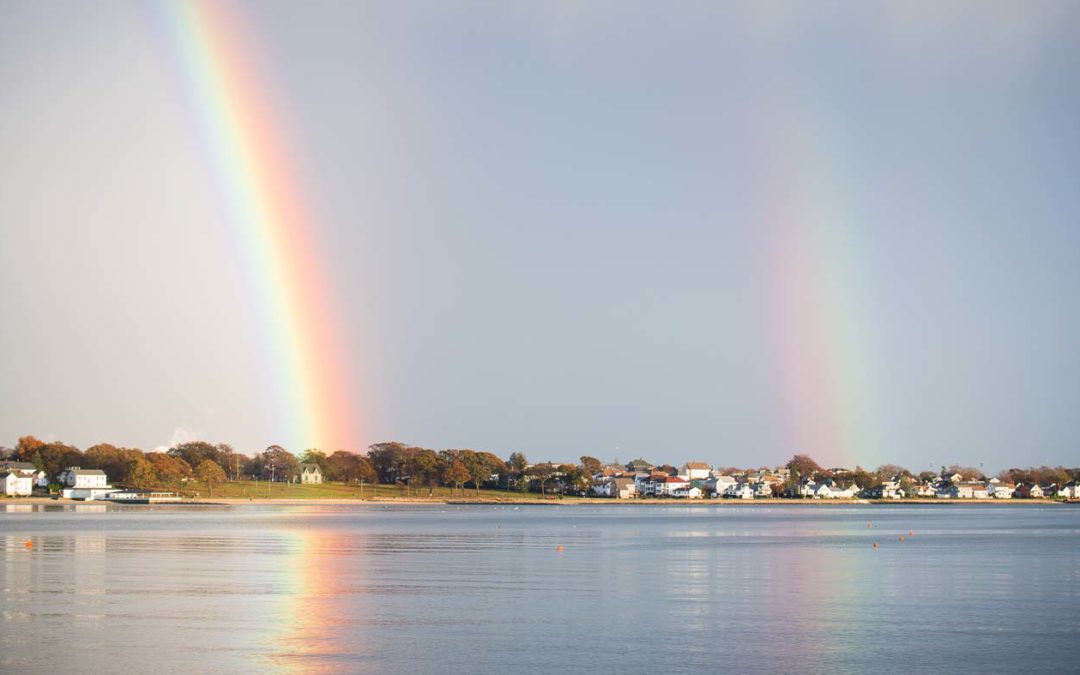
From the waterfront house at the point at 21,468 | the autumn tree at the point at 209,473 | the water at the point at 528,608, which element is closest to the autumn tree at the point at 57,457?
the waterfront house at the point at 21,468

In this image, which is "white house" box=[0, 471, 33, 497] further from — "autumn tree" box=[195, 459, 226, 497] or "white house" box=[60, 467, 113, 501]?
"autumn tree" box=[195, 459, 226, 497]

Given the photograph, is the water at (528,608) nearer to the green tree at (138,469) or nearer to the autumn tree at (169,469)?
the green tree at (138,469)

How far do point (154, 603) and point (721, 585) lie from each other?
21.2 metres

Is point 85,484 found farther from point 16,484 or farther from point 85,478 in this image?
point 16,484

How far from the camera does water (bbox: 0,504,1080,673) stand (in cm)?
2627

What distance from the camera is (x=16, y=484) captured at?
191m

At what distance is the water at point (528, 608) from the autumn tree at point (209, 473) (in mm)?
123861

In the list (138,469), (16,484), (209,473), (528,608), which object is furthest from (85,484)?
(528,608)

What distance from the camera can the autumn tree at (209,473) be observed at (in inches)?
7431

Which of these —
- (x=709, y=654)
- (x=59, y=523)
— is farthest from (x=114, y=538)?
(x=709, y=654)

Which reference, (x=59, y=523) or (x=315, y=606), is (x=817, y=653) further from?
(x=59, y=523)

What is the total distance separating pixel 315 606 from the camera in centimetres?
3597

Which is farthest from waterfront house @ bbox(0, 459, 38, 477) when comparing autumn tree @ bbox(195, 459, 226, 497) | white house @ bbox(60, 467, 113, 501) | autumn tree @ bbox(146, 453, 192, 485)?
autumn tree @ bbox(195, 459, 226, 497)

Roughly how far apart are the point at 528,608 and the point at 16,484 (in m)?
180
